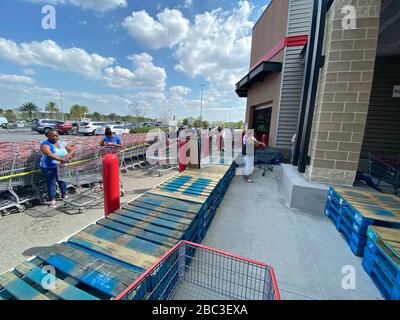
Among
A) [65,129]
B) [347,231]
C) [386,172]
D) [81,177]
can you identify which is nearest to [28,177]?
[81,177]

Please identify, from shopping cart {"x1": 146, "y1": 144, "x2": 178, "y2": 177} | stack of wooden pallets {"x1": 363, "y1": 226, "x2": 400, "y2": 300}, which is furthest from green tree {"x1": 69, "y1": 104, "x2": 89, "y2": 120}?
stack of wooden pallets {"x1": 363, "y1": 226, "x2": 400, "y2": 300}

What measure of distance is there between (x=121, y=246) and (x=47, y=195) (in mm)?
3790

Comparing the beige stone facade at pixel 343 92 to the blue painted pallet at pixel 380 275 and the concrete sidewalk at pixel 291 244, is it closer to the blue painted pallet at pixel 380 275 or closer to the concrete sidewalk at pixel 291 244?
the concrete sidewalk at pixel 291 244

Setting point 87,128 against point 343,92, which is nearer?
point 343,92

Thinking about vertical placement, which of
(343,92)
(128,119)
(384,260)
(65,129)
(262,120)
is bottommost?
(384,260)

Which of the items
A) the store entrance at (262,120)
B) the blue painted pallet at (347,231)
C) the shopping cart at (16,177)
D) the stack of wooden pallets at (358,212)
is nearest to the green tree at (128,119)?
the store entrance at (262,120)

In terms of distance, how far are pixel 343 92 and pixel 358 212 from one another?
272 centimetres

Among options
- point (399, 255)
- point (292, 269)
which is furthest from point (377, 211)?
point (292, 269)

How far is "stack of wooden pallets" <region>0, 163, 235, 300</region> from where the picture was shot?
165 cm

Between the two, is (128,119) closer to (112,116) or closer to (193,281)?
(112,116)

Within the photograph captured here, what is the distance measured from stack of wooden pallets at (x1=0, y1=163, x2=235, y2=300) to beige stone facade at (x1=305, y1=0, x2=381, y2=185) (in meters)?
3.07

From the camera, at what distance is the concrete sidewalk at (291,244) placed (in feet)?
8.13

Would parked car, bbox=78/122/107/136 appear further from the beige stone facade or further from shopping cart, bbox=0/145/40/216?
the beige stone facade

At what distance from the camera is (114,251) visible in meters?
2.17
